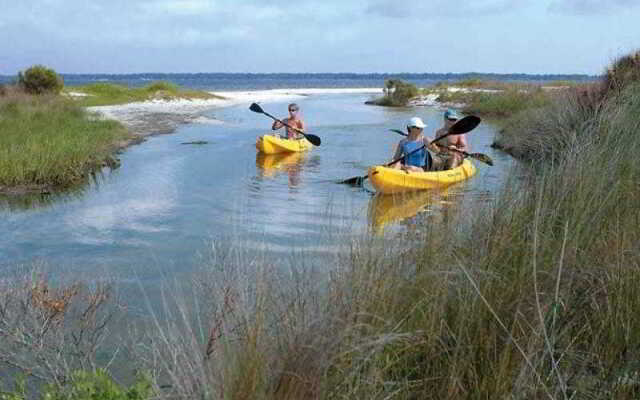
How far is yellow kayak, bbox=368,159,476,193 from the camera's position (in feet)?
35.2

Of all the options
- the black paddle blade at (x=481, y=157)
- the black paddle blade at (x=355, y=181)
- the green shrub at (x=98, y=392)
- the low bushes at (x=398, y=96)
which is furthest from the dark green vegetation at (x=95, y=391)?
the low bushes at (x=398, y=96)

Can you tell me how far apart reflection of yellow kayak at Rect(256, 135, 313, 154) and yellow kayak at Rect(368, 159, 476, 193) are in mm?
7348

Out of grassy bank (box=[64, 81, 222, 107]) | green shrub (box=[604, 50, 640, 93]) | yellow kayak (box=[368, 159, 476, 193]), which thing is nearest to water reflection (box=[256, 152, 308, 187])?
yellow kayak (box=[368, 159, 476, 193])

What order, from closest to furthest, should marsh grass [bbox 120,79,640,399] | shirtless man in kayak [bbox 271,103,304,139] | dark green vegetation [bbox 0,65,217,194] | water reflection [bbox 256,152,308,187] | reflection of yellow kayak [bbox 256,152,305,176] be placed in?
marsh grass [bbox 120,79,640,399] < dark green vegetation [bbox 0,65,217,194] < water reflection [bbox 256,152,308,187] < reflection of yellow kayak [bbox 256,152,305,176] < shirtless man in kayak [bbox 271,103,304,139]

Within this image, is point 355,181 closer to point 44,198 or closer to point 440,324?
point 44,198

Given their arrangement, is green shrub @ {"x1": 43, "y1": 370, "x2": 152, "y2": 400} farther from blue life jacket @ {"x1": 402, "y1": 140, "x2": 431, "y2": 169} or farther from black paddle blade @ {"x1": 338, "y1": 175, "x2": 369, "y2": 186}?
black paddle blade @ {"x1": 338, "y1": 175, "x2": 369, "y2": 186}

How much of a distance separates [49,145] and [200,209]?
4063mm

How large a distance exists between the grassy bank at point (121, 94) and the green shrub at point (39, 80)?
1315 mm

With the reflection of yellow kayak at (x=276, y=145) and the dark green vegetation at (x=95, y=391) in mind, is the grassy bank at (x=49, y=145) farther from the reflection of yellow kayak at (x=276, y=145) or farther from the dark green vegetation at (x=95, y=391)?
the dark green vegetation at (x=95, y=391)

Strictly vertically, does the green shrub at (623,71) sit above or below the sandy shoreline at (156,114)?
above

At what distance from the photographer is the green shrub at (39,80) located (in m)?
32.8

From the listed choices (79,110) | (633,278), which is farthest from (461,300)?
(79,110)

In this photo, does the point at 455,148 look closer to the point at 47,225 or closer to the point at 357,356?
the point at 47,225

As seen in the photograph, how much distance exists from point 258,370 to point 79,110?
67.7ft
